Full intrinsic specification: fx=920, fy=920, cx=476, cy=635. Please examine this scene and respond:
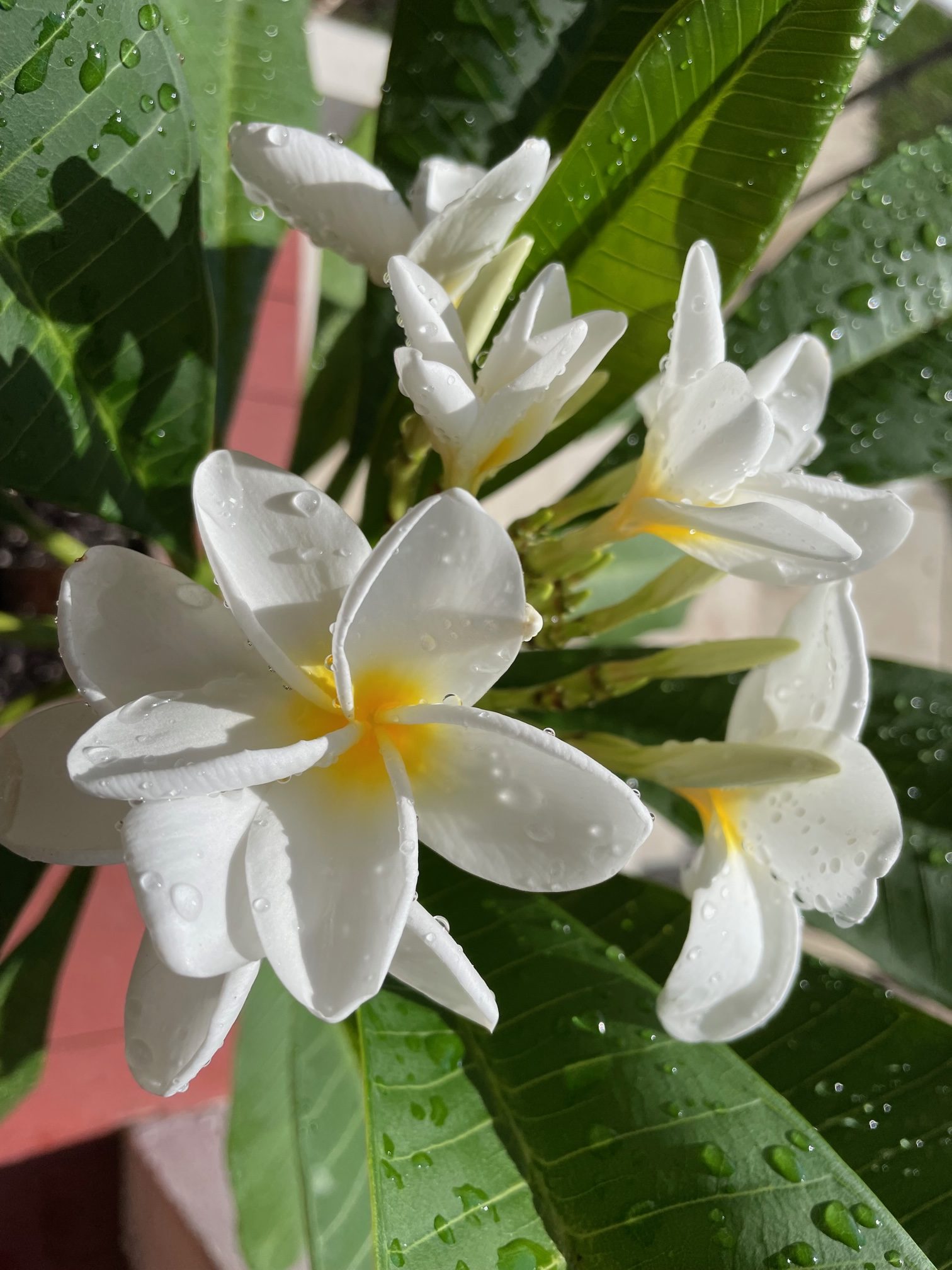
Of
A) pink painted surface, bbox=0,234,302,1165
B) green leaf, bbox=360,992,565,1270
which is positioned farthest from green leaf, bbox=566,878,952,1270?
pink painted surface, bbox=0,234,302,1165

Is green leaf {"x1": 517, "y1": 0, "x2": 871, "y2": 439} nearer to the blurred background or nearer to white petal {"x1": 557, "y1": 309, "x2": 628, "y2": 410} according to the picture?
white petal {"x1": 557, "y1": 309, "x2": 628, "y2": 410}

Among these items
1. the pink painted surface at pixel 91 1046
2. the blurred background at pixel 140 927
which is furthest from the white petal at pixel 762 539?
the pink painted surface at pixel 91 1046

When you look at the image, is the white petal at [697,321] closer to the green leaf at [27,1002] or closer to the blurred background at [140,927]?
the blurred background at [140,927]

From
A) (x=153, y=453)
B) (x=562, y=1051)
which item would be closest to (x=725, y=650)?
(x=562, y=1051)

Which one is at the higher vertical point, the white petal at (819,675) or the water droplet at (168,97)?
the water droplet at (168,97)

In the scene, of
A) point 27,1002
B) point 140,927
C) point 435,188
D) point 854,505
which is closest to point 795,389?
point 854,505
